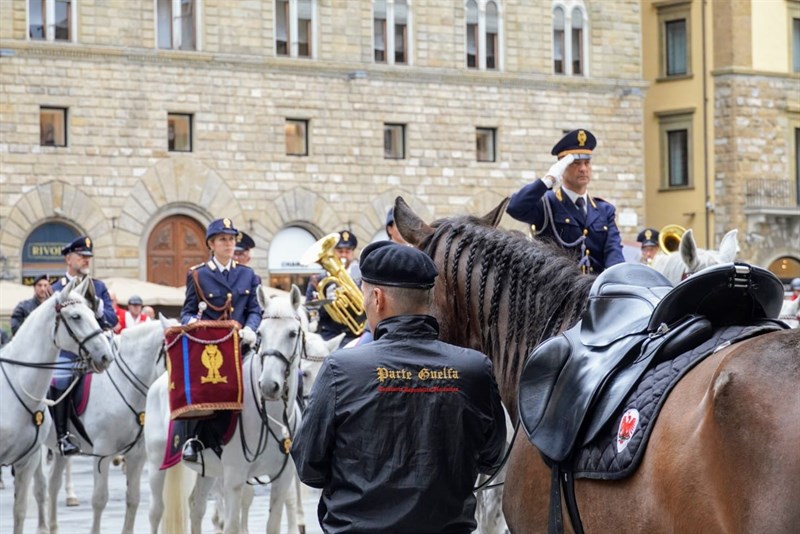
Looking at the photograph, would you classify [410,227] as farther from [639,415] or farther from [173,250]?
[173,250]

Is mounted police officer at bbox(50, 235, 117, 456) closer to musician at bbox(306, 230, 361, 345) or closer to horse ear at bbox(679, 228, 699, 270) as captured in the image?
musician at bbox(306, 230, 361, 345)

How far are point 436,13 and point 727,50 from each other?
9.70 meters

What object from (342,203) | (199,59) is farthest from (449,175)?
(199,59)

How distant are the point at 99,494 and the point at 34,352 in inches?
51.7

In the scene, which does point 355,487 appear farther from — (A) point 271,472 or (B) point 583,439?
(A) point 271,472

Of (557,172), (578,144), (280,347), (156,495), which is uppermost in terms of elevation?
(578,144)

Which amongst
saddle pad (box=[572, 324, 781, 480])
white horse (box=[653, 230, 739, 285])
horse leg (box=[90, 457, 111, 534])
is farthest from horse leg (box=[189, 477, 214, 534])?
saddle pad (box=[572, 324, 781, 480])

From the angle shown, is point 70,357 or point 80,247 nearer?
point 70,357

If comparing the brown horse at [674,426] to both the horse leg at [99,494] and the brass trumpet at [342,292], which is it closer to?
the horse leg at [99,494]

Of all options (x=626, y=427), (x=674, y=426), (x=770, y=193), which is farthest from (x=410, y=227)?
(x=770, y=193)

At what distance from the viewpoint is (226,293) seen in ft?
40.0

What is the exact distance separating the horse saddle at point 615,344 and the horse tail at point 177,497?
694cm

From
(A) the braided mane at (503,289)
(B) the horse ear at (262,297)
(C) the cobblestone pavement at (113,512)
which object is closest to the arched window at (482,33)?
(C) the cobblestone pavement at (113,512)

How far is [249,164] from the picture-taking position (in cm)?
3697
